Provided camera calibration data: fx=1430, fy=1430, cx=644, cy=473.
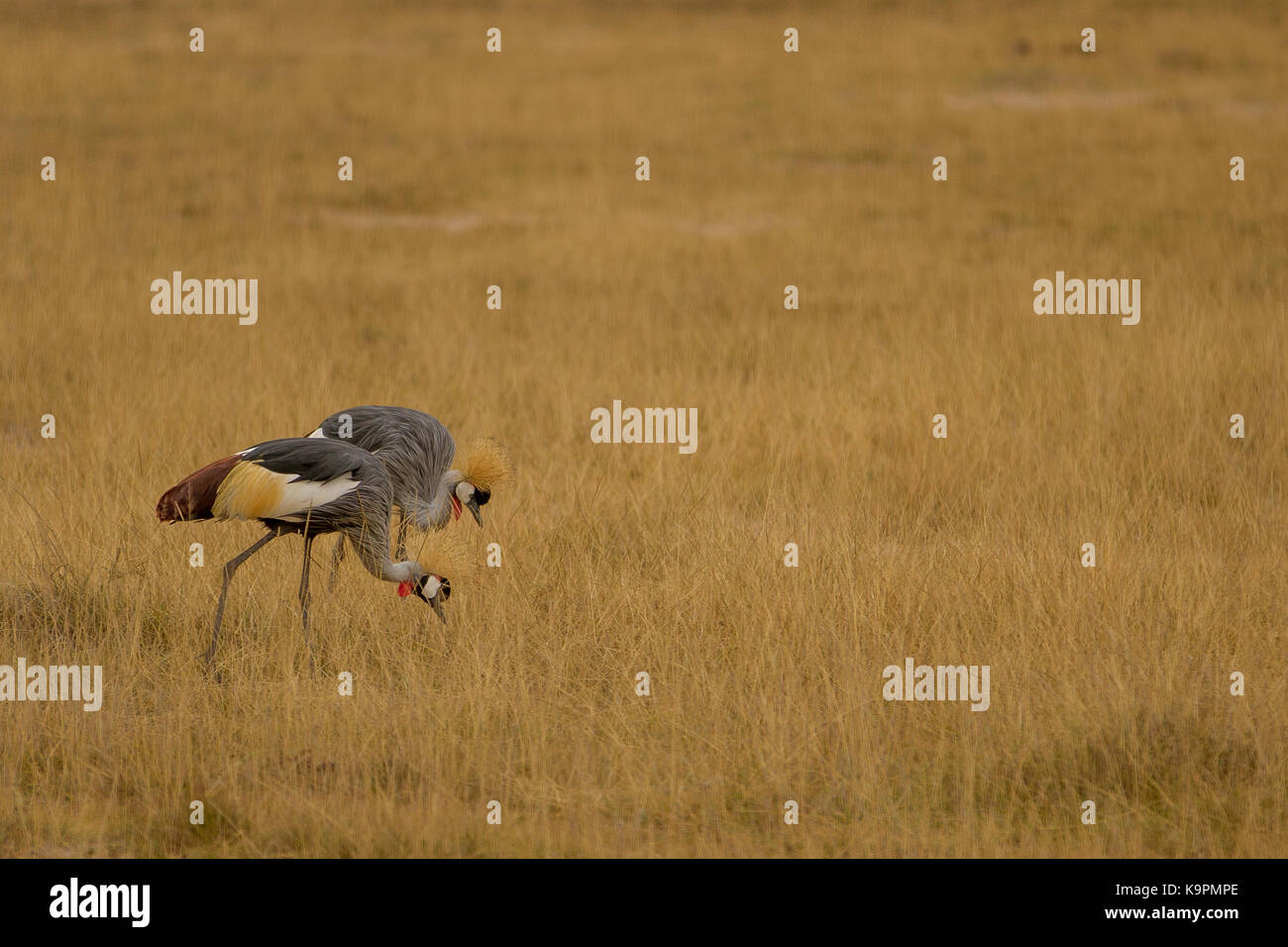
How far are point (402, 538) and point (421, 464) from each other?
1.11 ft

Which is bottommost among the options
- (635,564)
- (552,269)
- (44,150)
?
(635,564)

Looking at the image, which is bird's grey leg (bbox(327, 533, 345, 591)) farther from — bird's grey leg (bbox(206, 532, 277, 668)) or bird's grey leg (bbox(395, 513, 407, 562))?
bird's grey leg (bbox(206, 532, 277, 668))

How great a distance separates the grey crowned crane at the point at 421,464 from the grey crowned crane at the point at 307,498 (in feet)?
0.90

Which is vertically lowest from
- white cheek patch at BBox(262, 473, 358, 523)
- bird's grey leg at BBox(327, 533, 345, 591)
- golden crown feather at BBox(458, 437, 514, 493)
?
bird's grey leg at BBox(327, 533, 345, 591)

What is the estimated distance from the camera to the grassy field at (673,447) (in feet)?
16.0

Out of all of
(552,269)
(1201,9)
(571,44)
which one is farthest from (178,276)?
(1201,9)

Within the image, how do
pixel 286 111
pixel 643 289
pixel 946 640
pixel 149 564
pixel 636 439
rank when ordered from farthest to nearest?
1. pixel 286 111
2. pixel 643 289
3. pixel 636 439
4. pixel 149 564
5. pixel 946 640

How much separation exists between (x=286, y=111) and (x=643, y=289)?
7996mm

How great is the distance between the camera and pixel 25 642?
19.6 feet

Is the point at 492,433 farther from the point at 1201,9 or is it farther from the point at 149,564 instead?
the point at 1201,9

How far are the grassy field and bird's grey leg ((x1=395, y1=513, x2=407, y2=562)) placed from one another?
0.82 feet

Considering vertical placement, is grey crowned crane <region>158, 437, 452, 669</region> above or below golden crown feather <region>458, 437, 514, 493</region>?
below

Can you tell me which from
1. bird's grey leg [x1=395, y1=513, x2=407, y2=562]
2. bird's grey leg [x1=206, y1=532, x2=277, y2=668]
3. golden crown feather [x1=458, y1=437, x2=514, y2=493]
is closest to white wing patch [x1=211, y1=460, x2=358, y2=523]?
bird's grey leg [x1=206, y1=532, x2=277, y2=668]

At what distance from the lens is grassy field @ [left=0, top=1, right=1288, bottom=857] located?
4875mm
